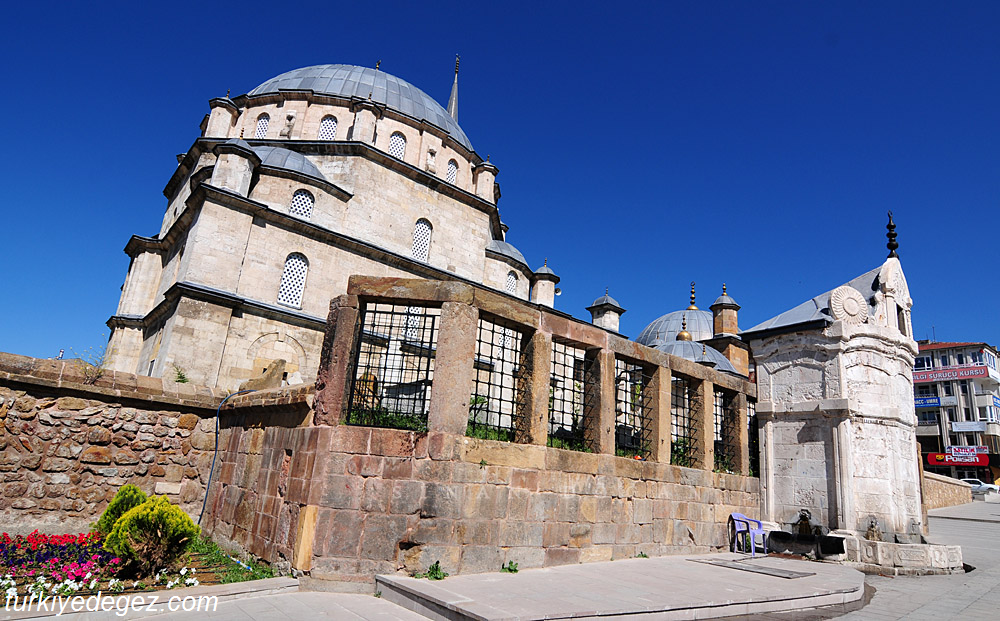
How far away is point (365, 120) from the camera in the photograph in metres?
20.9

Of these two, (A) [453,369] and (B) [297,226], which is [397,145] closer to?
(B) [297,226]

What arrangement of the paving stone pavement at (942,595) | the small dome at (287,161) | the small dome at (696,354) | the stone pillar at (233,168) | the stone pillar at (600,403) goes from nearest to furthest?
the paving stone pavement at (942,595) < the stone pillar at (600,403) < the stone pillar at (233,168) < the small dome at (287,161) < the small dome at (696,354)

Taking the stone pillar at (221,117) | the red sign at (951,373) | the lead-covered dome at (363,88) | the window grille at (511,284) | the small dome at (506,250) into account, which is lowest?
the window grille at (511,284)

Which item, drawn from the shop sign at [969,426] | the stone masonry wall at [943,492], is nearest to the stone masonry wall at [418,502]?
the stone masonry wall at [943,492]

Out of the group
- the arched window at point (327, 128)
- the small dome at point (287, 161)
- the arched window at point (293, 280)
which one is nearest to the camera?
the arched window at point (293, 280)

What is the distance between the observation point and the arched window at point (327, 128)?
21.3 meters

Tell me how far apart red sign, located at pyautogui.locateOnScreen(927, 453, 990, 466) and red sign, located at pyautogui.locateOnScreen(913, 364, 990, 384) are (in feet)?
20.0

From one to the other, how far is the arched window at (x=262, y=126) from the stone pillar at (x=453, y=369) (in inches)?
725

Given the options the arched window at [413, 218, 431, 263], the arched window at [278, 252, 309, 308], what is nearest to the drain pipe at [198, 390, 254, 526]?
the arched window at [278, 252, 309, 308]

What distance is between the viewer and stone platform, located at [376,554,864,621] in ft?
15.8

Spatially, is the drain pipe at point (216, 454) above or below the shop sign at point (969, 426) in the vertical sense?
below

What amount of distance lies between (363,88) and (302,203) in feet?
23.6

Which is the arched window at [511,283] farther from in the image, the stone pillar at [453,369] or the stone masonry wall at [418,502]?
Answer: the stone pillar at [453,369]

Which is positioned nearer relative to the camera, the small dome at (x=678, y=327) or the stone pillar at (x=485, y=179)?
the stone pillar at (x=485, y=179)
